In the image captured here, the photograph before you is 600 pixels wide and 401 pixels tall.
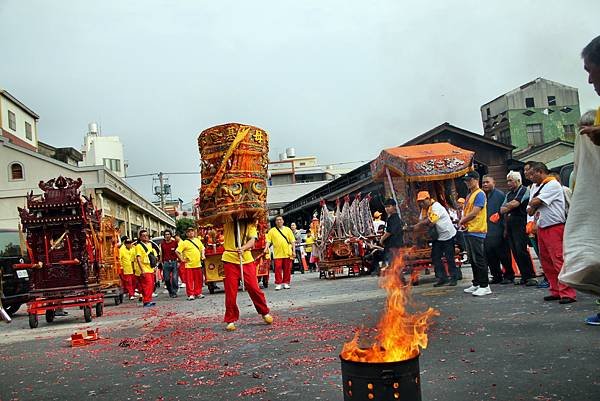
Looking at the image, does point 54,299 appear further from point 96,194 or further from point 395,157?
point 96,194

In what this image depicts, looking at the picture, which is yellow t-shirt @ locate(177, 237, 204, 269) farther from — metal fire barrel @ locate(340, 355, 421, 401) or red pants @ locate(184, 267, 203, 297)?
metal fire barrel @ locate(340, 355, 421, 401)

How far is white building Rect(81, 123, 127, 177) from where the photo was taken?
71.7 m

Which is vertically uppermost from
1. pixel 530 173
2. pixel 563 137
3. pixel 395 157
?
pixel 563 137

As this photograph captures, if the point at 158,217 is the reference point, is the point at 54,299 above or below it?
below

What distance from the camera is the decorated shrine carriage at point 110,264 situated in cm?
1614

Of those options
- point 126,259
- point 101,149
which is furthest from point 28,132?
point 126,259

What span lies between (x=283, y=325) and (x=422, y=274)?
7451mm

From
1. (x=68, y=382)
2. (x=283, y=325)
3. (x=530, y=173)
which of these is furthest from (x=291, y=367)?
(x=530, y=173)

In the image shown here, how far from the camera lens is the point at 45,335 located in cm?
1008

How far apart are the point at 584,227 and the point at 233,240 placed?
19.5 feet

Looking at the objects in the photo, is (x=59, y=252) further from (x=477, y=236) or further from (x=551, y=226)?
(x=551, y=226)

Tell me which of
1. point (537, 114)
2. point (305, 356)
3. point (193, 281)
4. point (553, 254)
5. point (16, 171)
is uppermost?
point (537, 114)

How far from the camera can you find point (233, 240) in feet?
27.5

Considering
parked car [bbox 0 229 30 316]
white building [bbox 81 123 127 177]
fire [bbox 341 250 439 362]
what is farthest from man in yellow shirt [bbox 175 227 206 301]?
white building [bbox 81 123 127 177]
